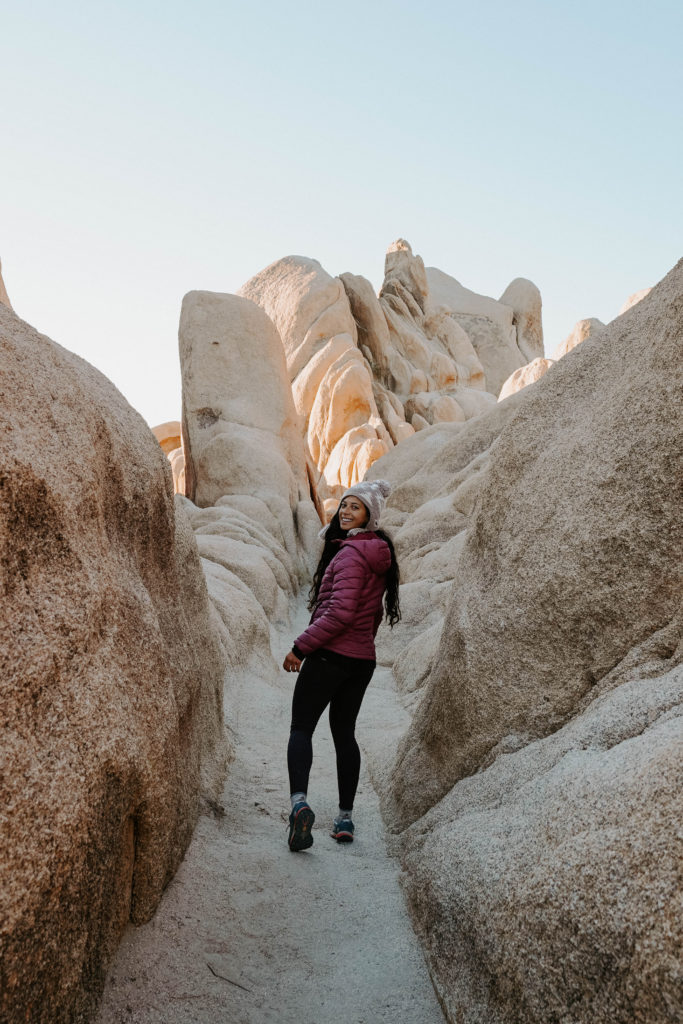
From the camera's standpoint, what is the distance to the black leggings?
360 cm

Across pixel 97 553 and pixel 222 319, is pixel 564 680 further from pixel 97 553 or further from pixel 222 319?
pixel 222 319

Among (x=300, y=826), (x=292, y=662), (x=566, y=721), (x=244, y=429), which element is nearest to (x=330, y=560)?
(x=292, y=662)

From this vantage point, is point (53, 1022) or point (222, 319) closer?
point (53, 1022)

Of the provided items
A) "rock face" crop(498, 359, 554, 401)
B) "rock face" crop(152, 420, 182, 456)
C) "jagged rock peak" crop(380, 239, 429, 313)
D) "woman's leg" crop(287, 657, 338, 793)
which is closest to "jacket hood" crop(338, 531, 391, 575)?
"woman's leg" crop(287, 657, 338, 793)

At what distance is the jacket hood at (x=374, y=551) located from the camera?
12.6ft

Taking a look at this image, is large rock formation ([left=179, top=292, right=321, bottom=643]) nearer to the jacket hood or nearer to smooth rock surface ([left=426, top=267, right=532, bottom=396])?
the jacket hood

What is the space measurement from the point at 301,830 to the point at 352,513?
4.93ft

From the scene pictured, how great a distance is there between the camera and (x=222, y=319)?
715 inches

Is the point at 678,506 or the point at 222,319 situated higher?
the point at 222,319

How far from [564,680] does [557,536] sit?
57 centimetres

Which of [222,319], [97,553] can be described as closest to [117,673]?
[97,553]

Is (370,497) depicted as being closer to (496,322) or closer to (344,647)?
(344,647)

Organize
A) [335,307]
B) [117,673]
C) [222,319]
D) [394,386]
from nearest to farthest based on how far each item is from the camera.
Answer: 1. [117,673]
2. [222,319]
3. [335,307]
4. [394,386]

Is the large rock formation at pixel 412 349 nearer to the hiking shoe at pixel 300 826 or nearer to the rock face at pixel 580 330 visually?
the rock face at pixel 580 330
